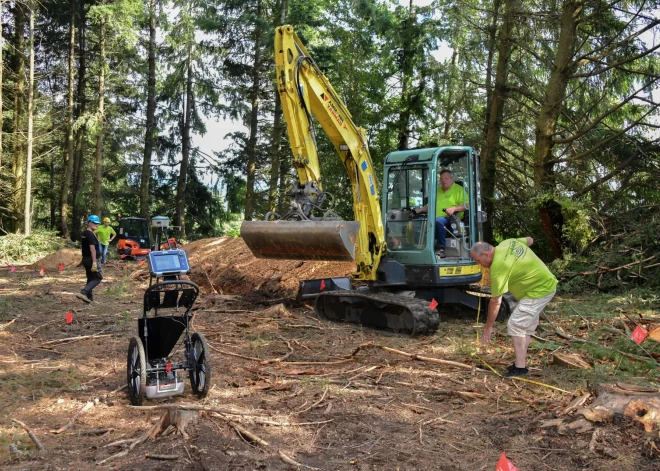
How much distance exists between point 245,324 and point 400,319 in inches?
95.9

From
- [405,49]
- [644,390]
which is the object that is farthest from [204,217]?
[644,390]

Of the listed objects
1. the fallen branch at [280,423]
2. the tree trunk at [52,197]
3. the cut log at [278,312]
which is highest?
the tree trunk at [52,197]

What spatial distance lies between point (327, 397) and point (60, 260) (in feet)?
53.6

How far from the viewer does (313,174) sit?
404 inches

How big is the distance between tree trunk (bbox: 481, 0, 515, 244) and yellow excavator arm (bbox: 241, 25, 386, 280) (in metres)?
6.68

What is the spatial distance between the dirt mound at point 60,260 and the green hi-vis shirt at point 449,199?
45.7ft

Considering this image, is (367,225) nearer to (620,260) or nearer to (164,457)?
(620,260)

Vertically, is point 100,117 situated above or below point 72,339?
above

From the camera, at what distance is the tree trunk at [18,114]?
985 inches

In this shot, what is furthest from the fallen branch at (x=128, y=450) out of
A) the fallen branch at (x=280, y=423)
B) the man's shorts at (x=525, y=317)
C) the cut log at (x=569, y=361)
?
the cut log at (x=569, y=361)

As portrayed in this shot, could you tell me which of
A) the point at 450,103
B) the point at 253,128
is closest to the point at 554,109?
the point at 450,103

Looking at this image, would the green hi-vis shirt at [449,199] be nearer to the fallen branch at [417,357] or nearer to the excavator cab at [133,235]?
the fallen branch at [417,357]

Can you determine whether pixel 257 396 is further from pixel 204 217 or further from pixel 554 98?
pixel 204 217

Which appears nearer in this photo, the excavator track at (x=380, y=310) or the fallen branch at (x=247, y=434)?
the fallen branch at (x=247, y=434)
